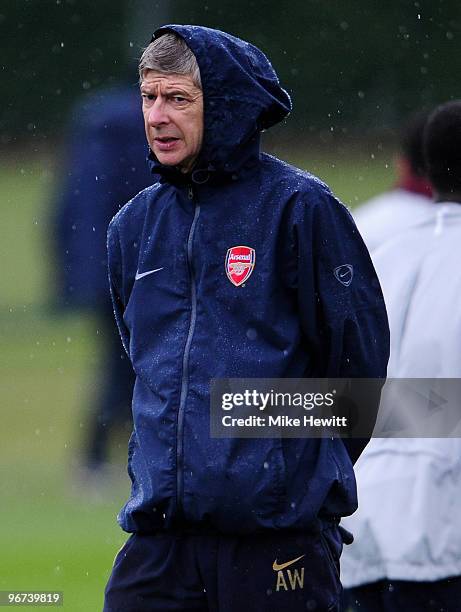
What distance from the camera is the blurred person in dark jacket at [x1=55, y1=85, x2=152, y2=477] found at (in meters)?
8.43

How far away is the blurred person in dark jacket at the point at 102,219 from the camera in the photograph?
8430 mm

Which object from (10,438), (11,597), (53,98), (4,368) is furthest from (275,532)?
(53,98)

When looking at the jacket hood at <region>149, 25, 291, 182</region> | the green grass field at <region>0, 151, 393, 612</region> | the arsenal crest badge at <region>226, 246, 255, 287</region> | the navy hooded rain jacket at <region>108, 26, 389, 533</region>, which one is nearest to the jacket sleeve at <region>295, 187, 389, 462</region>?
the navy hooded rain jacket at <region>108, 26, 389, 533</region>

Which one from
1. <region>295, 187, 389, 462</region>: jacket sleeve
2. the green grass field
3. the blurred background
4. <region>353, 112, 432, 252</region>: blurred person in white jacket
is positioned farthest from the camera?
the blurred background

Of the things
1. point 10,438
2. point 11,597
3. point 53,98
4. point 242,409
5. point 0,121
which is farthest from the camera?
point 0,121

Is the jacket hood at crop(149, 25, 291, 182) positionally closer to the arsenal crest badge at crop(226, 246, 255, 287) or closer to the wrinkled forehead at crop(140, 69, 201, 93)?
the wrinkled forehead at crop(140, 69, 201, 93)

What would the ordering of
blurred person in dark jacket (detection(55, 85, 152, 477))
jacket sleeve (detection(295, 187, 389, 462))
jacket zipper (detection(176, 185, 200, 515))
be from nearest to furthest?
jacket zipper (detection(176, 185, 200, 515))
jacket sleeve (detection(295, 187, 389, 462))
blurred person in dark jacket (detection(55, 85, 152, 477))

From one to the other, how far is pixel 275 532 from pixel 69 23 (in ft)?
89.5

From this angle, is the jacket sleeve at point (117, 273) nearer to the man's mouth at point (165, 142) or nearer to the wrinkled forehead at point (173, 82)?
the man's mouth at point (165, 142)

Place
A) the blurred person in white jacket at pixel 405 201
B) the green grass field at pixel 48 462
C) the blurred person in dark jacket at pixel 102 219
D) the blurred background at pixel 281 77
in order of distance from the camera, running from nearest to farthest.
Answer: the blurred person in white jacket at pixel 405 201 → the green grass field at pixel 48 462 → the blurred person in dark jacket at pixel 102 219 → the blurred background at pixel 281 77

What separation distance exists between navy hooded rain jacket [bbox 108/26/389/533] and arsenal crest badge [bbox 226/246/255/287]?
1 cm

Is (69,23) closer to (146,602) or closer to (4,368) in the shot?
(4,368)

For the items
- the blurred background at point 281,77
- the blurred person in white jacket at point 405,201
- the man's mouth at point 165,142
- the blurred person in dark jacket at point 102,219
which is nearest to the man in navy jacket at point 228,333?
the man's mouth at point 165,142

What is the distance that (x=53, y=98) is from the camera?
96.5 feet
